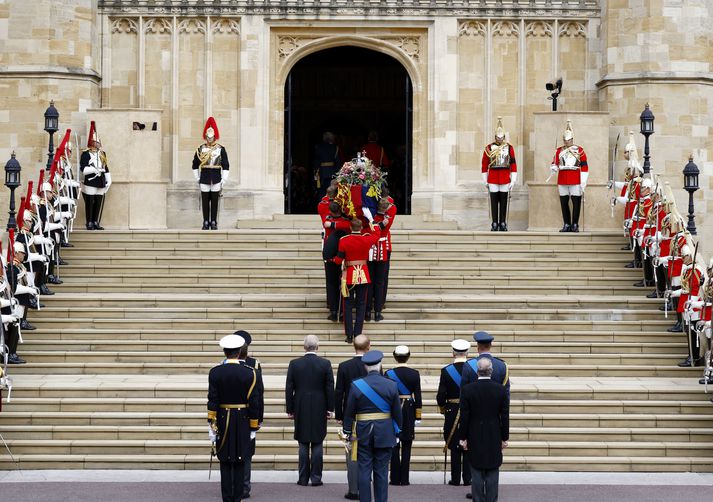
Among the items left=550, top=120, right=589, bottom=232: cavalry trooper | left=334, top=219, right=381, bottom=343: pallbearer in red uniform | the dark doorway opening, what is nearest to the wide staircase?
left=334, top=219, right=381, bottom=343: pallbearer in red uniform

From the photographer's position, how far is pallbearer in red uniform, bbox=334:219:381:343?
722 inches

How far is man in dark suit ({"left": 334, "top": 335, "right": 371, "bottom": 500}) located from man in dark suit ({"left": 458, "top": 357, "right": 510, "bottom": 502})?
4.66 feet

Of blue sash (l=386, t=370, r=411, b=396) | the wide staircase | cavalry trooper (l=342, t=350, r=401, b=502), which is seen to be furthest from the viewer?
the wide staircase

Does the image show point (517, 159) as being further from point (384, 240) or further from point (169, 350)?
point (169, 350)

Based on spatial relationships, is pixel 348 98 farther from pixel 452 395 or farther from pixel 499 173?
pixel 452 395

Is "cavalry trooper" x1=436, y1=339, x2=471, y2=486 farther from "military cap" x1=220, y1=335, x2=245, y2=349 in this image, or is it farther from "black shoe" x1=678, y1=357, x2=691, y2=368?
"black shoe" x1=678, y1=357, x2=691, y2=368

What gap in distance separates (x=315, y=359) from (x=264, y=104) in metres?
12.2

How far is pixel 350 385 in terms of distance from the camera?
13875 millimetres

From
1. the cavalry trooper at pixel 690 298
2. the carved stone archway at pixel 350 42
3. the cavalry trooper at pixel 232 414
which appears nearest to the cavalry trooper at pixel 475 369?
the cavalry trooper at pixel 232 414

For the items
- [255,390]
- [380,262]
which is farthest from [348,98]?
[255,390]

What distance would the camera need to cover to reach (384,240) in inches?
750

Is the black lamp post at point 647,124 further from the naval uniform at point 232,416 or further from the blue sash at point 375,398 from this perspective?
the naval uniform at point 232,416

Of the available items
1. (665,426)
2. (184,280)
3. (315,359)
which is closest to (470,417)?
(315,359)

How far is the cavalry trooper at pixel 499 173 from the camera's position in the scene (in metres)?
23.7
